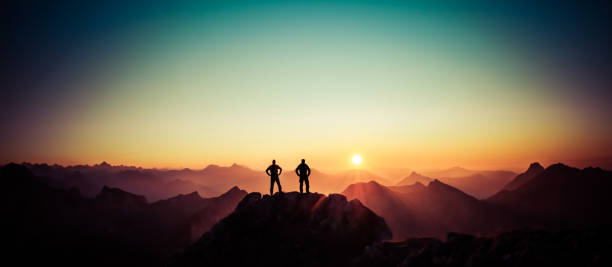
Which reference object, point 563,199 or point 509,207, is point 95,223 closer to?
point 509,207

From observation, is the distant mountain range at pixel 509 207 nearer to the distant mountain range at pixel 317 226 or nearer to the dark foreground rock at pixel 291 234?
the distant mountain range at pixel 317 226

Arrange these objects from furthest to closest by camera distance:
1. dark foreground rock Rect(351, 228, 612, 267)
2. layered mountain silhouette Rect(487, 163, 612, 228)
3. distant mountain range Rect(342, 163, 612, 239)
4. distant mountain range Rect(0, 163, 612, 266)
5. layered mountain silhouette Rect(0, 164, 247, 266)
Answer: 1. distant mountain range Rect(342, 163, 612, 239)
2. layered mountain silhouette Rect(487, 163, 612, 228)
3. layered mountain silhouette Rect(0, 164, 247, 266)
4. distant mountain range Rect(0, 163, 612, 266)
5. dark foreground rock Rect(351, 228, 612, 267)

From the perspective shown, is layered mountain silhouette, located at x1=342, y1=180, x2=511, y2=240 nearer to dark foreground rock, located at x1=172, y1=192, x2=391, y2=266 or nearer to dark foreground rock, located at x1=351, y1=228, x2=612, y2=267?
dark foreground rock, located at x1=172, y1=192, x2=391, y2=266

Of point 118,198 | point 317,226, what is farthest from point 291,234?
point 118,198

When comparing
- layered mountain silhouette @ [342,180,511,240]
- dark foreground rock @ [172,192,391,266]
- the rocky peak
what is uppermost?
dark foreground rock @ [172,192,391,266]

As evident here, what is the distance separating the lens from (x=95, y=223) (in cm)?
12581

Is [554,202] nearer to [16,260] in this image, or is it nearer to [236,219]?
[236,219]

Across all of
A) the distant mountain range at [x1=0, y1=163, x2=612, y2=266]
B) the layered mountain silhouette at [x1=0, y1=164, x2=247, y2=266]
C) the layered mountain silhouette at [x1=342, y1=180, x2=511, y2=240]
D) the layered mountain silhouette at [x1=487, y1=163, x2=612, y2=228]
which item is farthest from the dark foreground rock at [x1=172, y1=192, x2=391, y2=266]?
the layered mountain silhouette at [x1=487, y1=163, x2=612, y2=228]

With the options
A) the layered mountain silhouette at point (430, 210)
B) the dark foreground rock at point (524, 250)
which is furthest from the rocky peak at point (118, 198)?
the dark foreground rock at point (524, 250)

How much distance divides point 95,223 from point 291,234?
137 metres

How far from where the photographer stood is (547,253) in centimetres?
1509

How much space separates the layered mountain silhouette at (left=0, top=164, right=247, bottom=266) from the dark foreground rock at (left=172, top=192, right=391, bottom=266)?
84664mm

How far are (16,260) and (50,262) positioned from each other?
348 inches

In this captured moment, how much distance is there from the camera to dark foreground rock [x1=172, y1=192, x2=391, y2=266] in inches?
986
